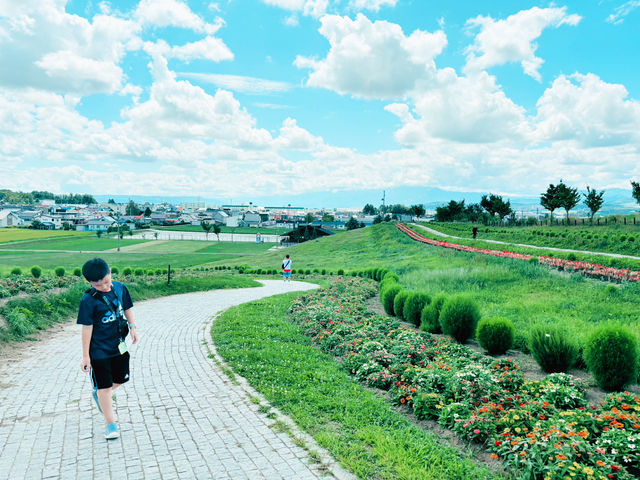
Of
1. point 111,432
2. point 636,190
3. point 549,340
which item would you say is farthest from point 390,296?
point 636,190

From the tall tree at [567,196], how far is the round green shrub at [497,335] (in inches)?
2618

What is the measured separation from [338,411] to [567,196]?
2826 inches

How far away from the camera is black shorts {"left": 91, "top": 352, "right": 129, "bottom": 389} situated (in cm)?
483

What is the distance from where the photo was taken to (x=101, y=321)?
482 centimetres

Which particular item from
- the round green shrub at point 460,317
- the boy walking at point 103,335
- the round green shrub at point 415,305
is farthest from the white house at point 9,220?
the round green shrub at point 460,317

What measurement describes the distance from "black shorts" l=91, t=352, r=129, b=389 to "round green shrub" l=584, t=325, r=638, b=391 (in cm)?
679

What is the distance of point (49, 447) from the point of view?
476 centimetres

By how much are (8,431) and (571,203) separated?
74787 mm

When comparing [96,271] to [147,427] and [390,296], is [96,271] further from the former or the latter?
[390,296]

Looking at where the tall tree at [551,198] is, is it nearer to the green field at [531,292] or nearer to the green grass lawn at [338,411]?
the green field at [531,292]

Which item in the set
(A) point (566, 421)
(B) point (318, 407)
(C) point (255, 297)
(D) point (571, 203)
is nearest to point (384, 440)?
(B) point (318, 407)

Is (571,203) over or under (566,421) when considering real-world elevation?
over

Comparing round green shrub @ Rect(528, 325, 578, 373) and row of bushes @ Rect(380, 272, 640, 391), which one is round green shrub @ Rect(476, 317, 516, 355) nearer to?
row of bushes @ Rect(380, 272, 640, 391)

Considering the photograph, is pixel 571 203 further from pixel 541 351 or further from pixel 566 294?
pixel 541 351
